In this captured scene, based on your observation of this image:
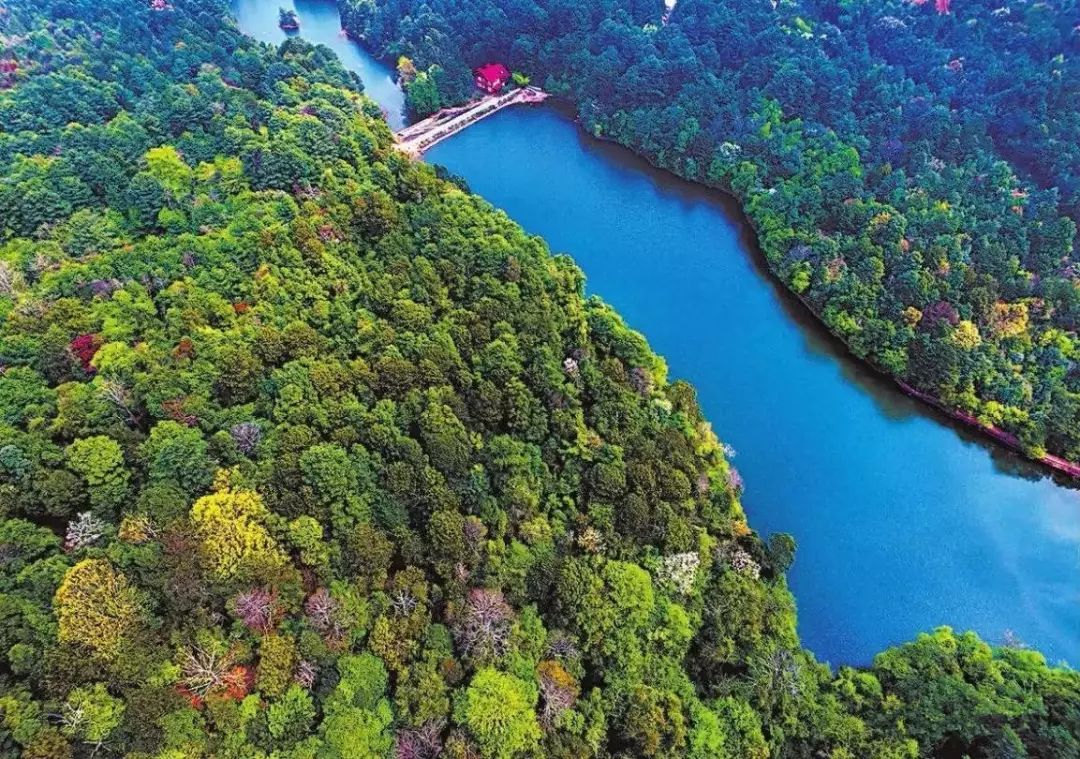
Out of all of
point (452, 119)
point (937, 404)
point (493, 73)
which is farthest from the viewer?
point (493, 73)

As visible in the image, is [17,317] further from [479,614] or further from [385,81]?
[385,81]

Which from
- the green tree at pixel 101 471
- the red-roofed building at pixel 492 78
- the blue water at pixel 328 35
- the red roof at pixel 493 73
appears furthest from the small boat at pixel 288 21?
the green tree at pixel 101 471

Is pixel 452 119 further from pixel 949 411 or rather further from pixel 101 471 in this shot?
pixel 949 411

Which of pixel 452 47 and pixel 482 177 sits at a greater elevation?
pixel 452 47

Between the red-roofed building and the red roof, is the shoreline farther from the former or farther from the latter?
the red roof

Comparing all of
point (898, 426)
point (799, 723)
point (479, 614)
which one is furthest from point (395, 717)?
point (898, 426)

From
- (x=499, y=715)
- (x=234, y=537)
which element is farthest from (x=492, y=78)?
(x=499, y=715)

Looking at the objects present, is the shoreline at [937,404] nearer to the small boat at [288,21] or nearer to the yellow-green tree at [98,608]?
the yellow-green tree at [98,608]
